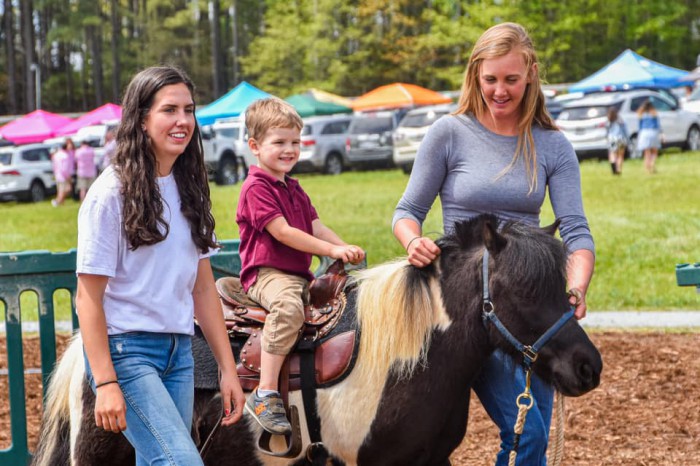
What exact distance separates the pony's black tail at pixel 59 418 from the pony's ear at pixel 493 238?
1.67 metres

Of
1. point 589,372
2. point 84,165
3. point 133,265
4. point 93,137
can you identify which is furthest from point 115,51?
point 589,372

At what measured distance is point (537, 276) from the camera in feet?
11.4

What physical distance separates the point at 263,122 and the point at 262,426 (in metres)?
1.21

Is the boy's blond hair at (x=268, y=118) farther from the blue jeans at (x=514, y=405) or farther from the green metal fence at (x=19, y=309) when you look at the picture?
the green metal fence at (x=19, y=309)

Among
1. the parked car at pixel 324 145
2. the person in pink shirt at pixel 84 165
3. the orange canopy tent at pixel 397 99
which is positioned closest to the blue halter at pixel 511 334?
the person in pink shirt at pixel 84 165

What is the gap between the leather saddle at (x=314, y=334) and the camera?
384cm

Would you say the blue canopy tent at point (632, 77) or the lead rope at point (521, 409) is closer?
the lead rope at point (521, 409)

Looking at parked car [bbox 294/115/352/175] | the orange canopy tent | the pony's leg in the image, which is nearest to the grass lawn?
the pony's leg

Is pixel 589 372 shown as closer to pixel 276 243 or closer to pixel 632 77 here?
pixel 276 243

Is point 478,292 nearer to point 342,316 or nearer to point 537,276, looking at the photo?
point 537,276

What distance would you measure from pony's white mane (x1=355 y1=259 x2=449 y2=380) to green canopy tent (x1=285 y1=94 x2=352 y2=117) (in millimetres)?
29652

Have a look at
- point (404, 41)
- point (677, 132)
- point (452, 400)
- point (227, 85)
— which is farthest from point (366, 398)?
point (227, 85)

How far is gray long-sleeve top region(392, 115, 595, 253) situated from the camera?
12.4ft

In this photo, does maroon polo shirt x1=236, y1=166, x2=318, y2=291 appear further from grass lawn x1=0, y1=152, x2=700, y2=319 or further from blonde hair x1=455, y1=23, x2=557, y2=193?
blonde hair x1=455, y1=23, x2=557, y2=193
